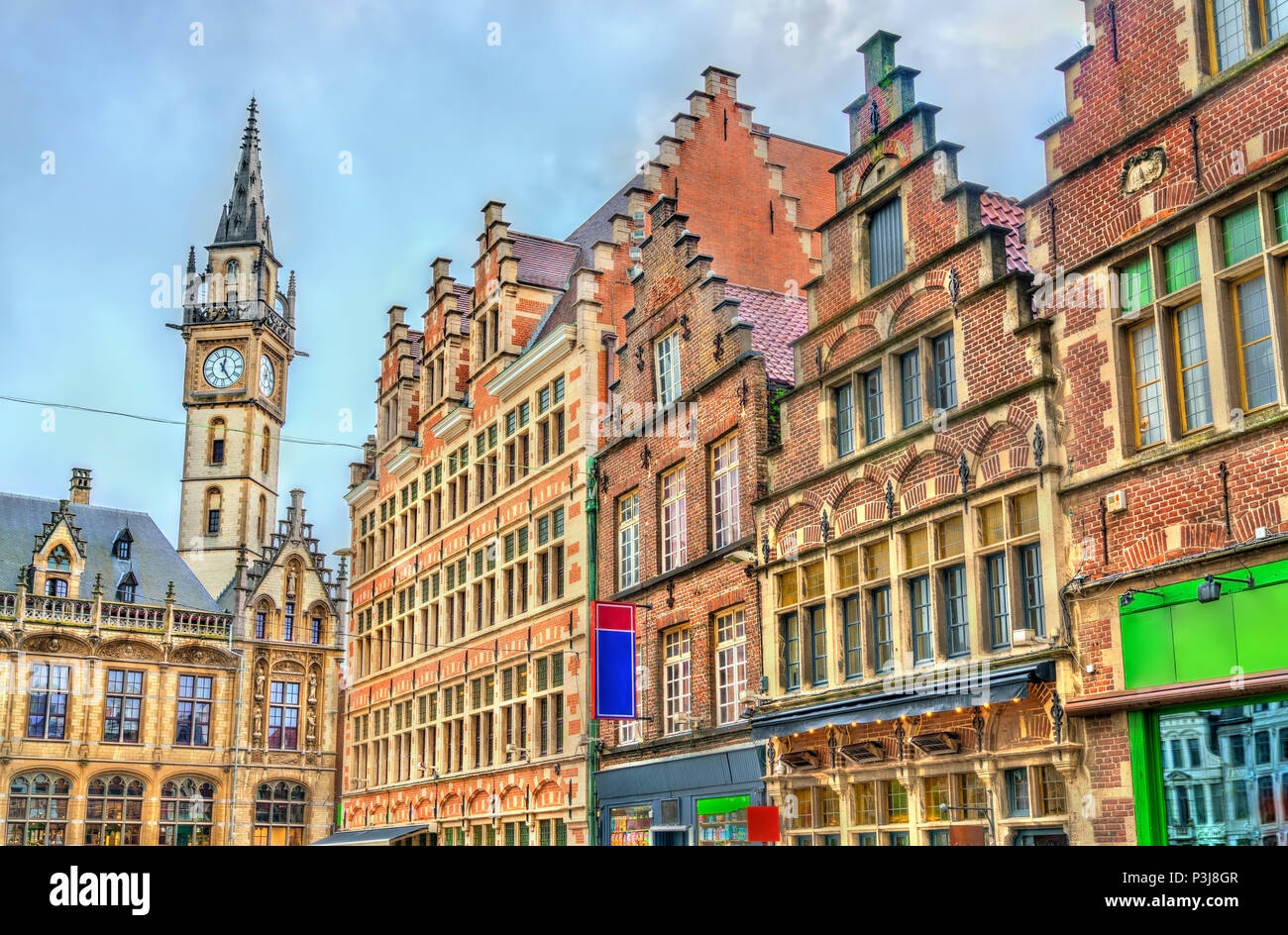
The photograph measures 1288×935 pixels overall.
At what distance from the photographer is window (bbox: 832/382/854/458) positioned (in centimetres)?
1888

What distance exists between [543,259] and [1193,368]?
22.4 m

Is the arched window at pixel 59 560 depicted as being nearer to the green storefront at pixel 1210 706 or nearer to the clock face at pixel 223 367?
the clock face at pixel 223 367

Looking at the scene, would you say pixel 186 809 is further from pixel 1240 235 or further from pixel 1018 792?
pixel 1240 235

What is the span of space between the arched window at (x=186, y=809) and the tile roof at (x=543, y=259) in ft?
97.3

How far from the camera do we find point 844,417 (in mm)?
19188

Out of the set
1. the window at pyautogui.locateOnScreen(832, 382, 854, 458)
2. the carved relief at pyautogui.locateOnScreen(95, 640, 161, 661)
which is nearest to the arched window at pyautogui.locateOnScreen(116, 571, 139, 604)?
the carved relief at pyautogui.locateOnScreen(95, 640, 161, 661)

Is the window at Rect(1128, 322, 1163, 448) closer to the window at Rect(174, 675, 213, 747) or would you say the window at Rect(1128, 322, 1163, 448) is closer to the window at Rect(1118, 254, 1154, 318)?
the window at Rect(1118, 254, 1154, 318)

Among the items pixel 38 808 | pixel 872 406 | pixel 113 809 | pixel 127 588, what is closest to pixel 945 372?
pixel 872 406

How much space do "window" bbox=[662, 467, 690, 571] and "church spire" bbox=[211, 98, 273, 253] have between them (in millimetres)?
53025

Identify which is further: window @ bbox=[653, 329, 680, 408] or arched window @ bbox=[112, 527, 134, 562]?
arched window @ bbox=[112, 527, 134, 562]

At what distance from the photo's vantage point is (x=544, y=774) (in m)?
27.6

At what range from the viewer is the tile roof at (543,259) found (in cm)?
3328
